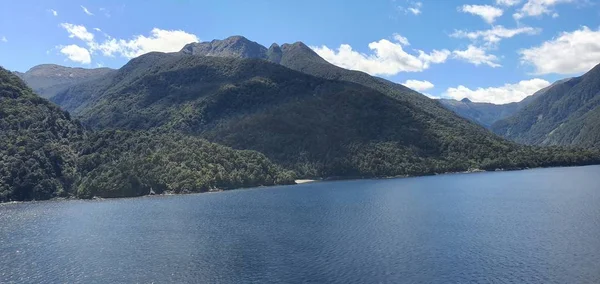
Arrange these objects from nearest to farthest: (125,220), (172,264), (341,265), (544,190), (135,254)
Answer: (341,265), (172,264), (135,254), (125,220), (544,190)

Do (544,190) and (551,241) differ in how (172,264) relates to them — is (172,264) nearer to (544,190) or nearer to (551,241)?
(551,241)

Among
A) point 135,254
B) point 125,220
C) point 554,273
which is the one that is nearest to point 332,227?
point 135,254

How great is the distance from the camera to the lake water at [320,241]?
7006 cm

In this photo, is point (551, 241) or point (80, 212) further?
point (80, 212)

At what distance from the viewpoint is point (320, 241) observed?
308 feet

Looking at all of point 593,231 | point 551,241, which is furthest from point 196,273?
point 593,231

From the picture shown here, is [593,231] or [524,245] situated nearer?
[524,245]

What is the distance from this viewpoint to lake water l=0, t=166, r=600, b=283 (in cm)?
7006

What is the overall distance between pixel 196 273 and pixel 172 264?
8.43 metres

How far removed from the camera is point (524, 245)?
83188 mm

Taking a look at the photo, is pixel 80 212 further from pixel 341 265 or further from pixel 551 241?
pixel 551 241

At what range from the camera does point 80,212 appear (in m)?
156

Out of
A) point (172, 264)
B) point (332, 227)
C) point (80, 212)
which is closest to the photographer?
point (172, 264)

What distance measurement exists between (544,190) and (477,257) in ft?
377
